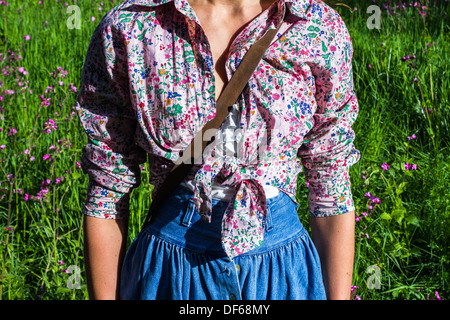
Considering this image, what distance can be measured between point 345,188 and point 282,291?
1.12 ft

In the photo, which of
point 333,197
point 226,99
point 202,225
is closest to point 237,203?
point 202,225

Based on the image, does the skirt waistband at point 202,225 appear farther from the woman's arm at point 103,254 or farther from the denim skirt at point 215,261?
the woman's arm at point 103,254

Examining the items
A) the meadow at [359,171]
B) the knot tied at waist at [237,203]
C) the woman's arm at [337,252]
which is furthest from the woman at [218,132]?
the meadow at [359,171]

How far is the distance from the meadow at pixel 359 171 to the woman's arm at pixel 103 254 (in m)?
0.67

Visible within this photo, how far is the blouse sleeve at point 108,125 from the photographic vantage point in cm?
136

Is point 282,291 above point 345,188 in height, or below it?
below

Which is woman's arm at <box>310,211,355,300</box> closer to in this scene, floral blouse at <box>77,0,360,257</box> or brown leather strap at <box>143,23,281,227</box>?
floral blouse at <box>77,0,360,257</box>

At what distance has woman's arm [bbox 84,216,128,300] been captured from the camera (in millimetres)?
1477

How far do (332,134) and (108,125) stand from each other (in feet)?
1.82

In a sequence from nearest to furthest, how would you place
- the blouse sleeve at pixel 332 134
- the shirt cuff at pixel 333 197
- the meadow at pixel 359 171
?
the blouse sleeve at pixel 332 134
the shirt cuff at pixel 333 197
the meadow at pixel 359 171

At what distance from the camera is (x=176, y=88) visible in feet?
4.40
